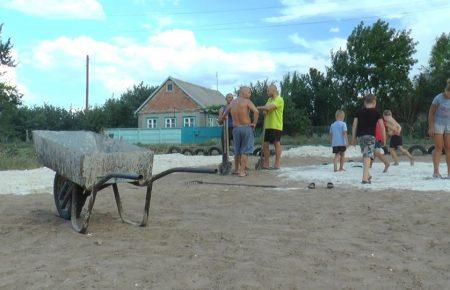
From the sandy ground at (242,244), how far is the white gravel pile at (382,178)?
61cm

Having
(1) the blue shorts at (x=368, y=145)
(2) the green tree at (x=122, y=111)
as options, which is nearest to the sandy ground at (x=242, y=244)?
(1) the blue shorts at (x=368, y=145)

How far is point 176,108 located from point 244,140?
153ft

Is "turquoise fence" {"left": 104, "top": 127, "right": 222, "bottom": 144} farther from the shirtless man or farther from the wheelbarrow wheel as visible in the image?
the wheelbarrow wheel

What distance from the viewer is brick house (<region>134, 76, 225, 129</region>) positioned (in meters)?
56.2

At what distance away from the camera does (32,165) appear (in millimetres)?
15125

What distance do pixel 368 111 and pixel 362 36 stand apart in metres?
35.9

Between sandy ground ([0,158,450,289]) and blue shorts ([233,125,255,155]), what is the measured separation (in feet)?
9.63

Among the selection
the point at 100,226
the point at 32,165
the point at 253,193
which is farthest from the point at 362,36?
the point at 100,226

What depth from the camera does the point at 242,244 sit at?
4926mm

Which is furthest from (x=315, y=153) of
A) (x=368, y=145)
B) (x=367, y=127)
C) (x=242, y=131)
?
(x=368, y=145)

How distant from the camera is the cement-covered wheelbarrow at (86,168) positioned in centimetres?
560

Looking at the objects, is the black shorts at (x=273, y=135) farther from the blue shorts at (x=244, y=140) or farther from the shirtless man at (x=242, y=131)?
the blue shorts at (x=244, y=140)

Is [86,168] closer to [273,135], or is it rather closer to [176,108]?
[273,135]

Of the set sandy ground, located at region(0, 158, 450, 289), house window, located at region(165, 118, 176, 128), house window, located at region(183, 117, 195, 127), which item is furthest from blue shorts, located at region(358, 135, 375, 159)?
house window, located at region(165, 118, 176, 128)
